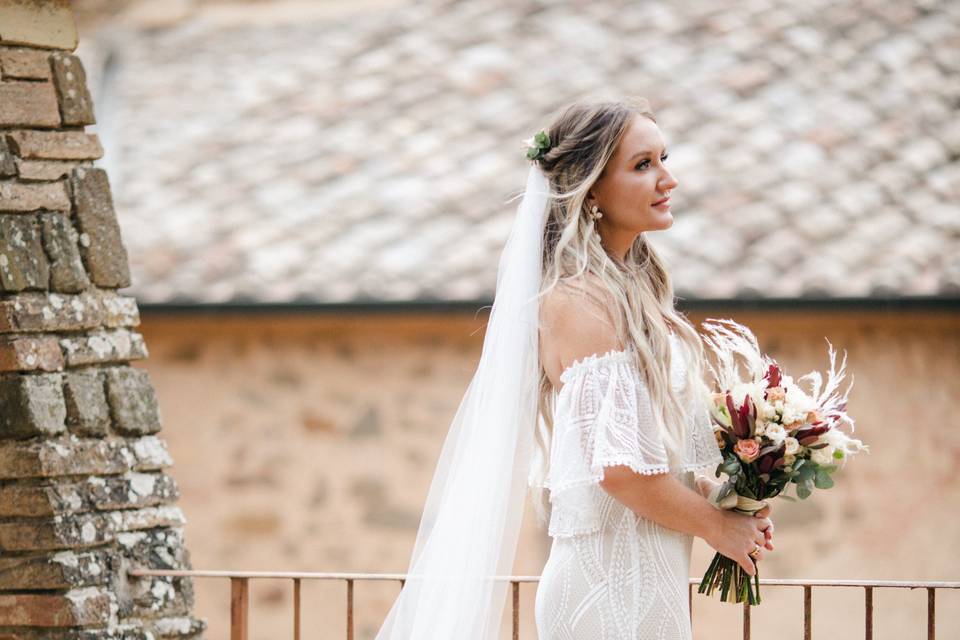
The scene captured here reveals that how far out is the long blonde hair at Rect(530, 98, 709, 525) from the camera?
8.93 ft

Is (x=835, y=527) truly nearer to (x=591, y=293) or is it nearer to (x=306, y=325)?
(x=306, y=325)

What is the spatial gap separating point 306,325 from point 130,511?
147 inches

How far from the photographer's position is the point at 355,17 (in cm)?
973

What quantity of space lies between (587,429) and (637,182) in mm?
526

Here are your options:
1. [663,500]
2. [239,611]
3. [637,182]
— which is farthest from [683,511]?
[239,611]

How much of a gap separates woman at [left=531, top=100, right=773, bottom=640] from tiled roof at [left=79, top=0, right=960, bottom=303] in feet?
11.4

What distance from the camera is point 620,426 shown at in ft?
8.72

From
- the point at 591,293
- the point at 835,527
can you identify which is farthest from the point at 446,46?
the point at 591,293

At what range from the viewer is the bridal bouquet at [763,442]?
275cm

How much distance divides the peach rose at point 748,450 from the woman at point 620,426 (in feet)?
0.37

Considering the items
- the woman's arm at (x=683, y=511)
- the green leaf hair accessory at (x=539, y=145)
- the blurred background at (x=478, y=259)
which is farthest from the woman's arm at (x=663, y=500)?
the blurred background at (x=478, y=259)

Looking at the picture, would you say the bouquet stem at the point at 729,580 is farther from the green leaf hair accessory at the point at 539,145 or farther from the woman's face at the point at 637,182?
the green leaf hair accessory at the point at 539,145

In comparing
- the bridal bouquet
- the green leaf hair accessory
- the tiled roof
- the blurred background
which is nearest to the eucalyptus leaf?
the bridal bouquet

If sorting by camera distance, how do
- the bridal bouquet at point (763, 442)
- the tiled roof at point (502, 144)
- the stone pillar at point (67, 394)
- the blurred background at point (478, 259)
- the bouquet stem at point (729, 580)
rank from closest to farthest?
the bridal bouquet at point (763, 442) → the bouquet stem at point (729, 580) → the stone pillar at point (67, 394) → the blurred background at point (478, 259) → the tiled roof at point (502, 144)
